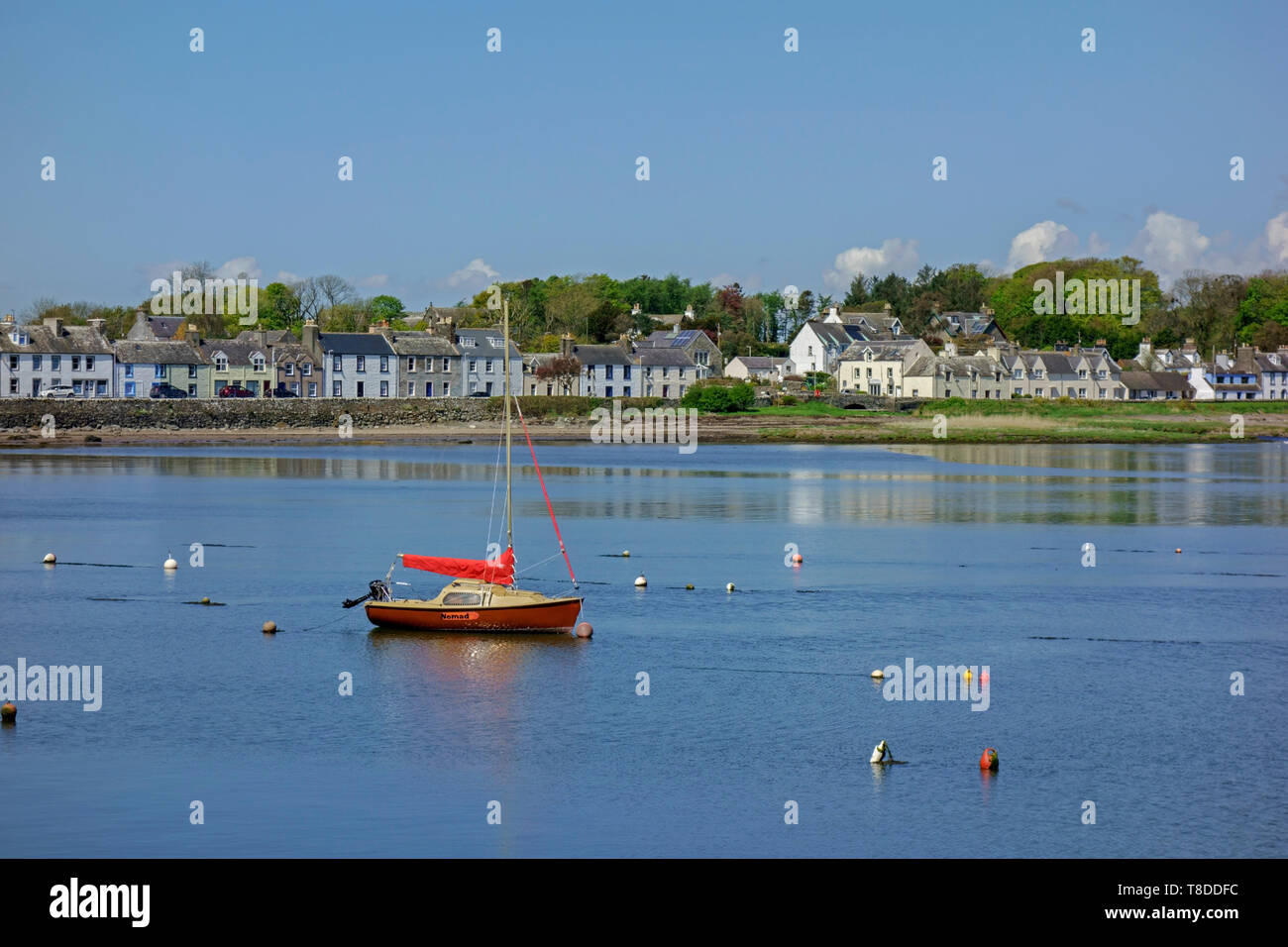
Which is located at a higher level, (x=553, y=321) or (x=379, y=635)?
(x=553, y=321)

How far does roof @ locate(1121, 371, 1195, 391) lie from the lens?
542ft

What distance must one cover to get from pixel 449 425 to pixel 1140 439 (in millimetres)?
61615

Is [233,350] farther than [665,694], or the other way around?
[233,350]

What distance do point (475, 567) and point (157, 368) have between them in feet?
343

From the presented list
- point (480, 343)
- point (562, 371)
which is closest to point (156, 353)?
point (480, 343)

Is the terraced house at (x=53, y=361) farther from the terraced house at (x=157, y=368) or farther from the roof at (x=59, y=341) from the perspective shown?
the terraced house at (x=157, y=368)

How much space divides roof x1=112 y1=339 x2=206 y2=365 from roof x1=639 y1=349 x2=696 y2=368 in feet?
152

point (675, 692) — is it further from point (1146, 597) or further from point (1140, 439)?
point (1140, 439)

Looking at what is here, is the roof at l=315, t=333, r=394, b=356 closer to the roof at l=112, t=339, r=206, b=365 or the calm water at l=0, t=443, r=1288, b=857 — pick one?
the roof at l=112, t=339, r=206, b=365

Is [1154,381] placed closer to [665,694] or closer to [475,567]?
[475,567]

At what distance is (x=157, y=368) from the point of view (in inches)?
5037

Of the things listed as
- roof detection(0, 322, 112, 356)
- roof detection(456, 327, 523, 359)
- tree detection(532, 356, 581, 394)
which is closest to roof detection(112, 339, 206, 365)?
roof detection(0, 322, 112, 356)

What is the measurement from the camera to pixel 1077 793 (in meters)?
20.5
